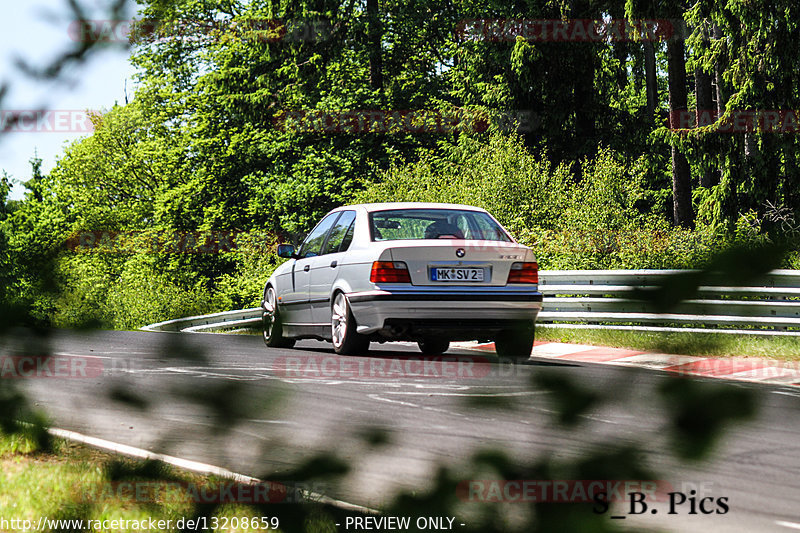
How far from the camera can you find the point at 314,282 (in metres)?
11.5

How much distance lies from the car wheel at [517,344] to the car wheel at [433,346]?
1069 cm

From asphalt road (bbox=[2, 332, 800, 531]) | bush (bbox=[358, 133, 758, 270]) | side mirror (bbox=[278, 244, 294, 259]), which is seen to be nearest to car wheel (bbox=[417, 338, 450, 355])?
side mirror (bbox=[278, 244, 294, 259])

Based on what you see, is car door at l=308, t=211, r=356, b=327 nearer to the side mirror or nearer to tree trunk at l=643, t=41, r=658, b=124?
the side mirror

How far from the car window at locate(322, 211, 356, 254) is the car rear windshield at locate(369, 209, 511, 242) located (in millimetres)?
387

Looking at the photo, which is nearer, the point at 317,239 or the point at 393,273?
the point at 393,273

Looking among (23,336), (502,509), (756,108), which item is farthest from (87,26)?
(756,108)

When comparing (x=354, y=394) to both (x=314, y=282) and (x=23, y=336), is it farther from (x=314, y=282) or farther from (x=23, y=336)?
(x=23, y=336)

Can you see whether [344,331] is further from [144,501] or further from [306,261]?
[144,501]

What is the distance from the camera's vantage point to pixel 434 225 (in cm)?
1086

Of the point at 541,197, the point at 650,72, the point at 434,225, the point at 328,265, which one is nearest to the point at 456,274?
the point at 434,225

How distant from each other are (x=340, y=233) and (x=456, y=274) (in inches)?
74.3

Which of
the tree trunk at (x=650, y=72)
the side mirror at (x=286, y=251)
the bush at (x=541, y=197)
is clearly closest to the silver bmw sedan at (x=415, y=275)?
the side mirror at (x=286, y=251)

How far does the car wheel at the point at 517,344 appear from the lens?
5.44 feet

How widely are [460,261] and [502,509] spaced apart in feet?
28.5
